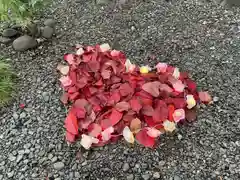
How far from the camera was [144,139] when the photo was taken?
8.82 ft

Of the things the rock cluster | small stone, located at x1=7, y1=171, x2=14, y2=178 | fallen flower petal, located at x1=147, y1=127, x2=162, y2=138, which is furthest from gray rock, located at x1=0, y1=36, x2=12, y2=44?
fallen flower petal, located at x1=147, y1=127, x2=162, y2=138

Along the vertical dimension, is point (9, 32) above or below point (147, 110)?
below

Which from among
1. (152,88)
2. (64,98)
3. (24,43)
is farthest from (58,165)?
(24,43)

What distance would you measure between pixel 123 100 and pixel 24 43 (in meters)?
1.23

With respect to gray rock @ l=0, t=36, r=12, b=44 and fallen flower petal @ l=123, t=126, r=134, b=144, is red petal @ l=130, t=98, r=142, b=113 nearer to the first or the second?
fallen flower petal @ l=123, t=126, r=134, b=144

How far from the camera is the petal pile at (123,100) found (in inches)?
107

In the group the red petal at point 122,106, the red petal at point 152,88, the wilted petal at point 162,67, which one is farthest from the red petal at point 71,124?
the wilted petal at point 162,67

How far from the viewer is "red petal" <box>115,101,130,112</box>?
109 inches

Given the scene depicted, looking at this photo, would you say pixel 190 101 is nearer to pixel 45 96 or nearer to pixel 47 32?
pixel 45 96

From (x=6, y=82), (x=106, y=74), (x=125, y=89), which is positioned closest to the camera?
(x=125, y=89)

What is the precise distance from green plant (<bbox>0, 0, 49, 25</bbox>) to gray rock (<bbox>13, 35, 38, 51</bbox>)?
0.46 feet

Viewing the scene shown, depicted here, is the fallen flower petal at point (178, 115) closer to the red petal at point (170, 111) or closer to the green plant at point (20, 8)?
the red petal at point (170, 111)

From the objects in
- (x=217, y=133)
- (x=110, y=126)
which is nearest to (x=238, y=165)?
(x=217, y=133)

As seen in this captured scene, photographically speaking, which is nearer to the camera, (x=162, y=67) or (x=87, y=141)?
(x=87, y=141)
